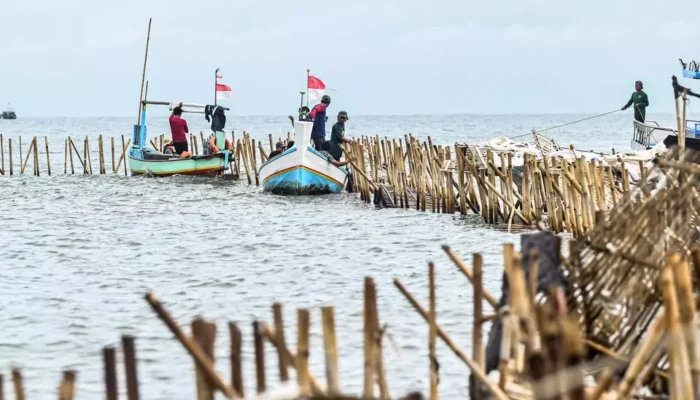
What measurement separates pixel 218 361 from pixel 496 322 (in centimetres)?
342

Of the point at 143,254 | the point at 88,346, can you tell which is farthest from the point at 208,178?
the point at 88,346

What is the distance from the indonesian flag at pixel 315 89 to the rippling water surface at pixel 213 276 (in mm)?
2486

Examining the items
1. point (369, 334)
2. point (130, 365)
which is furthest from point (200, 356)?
point (369, 334)

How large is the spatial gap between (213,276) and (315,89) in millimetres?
12072

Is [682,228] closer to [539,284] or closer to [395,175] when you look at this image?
[539,284]

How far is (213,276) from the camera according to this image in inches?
548

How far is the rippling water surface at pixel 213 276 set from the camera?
9.02 metres

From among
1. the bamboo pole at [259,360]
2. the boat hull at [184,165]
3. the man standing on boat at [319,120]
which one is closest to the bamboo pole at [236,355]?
the bamboo pole at [259,360]

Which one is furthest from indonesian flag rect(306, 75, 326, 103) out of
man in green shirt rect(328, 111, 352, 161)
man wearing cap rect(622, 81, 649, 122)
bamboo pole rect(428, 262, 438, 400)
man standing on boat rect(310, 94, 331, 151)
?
bamboo pole rect(428, 262, 438, 400)

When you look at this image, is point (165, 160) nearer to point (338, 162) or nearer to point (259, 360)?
point (338, 162)

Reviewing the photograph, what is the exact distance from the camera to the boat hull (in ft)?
94.4

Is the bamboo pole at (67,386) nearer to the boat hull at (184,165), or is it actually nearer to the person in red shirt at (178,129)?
the person in red shirt at (178,129)

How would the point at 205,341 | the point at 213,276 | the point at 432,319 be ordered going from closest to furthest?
the point at 205,341, the point at 432,319, the point at 213,276

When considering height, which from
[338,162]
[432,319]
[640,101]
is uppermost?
[640,101]
